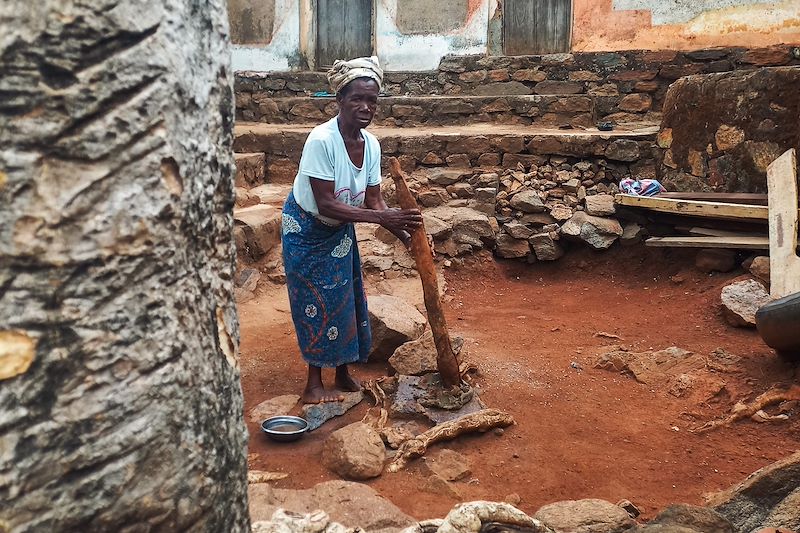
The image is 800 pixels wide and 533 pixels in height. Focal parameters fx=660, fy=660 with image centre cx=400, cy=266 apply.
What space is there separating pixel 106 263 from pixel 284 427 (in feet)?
8.29

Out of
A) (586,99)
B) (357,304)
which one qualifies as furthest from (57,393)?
(586,99)

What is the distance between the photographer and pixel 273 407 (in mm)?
3449

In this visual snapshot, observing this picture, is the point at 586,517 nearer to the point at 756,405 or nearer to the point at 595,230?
the point at 756,405

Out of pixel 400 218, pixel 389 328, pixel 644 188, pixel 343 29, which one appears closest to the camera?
pixel 400 218

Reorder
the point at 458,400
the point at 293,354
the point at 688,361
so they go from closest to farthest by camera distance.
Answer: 1. the point at 458,400
2. the point at 688,361
3. the point at 293,354

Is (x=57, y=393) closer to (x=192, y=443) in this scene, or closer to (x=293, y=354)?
(x=192, y=443)

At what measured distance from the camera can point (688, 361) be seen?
3986mm

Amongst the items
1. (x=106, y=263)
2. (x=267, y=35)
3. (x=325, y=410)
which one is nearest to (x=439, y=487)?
(x=325, y=410)

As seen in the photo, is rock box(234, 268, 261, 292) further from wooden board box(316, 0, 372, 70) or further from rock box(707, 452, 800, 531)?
wooden board box(316, 0, 372, 70)

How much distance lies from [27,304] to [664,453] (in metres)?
2.99

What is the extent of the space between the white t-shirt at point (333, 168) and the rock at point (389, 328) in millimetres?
996

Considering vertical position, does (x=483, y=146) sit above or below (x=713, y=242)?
above

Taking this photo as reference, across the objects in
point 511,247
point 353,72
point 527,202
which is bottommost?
point 511,247

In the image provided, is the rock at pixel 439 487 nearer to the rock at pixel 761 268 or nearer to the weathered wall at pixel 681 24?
the rock at pixel 761 268
